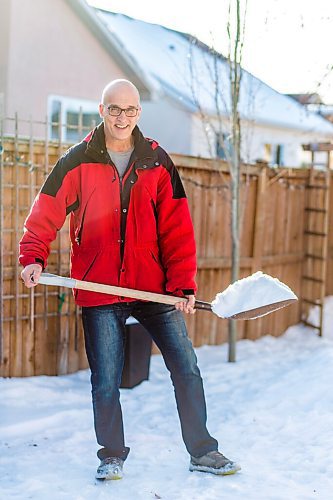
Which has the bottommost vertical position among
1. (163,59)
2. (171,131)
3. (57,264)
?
(57,264)

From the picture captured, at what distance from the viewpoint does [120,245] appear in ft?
11.5

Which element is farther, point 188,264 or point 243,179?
→ point 243,179

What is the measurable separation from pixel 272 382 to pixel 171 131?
947 centimetres

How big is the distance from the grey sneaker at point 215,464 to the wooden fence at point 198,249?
7.94ft

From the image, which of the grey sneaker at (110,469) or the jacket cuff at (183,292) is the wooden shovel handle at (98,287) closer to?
the jacket cuff at (183,292)

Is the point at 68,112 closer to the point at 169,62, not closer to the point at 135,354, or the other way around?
the point at 169,62

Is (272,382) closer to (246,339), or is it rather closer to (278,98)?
(246,339)

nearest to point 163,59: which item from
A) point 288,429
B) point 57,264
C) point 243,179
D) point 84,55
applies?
point 84,55

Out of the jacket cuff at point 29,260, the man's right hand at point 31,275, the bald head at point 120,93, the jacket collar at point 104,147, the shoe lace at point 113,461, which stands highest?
the bald head at point 120,93

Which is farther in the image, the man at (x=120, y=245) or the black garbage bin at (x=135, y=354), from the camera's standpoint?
the black garbage bin at (x=135, y=354)

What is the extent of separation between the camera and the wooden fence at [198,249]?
548cm

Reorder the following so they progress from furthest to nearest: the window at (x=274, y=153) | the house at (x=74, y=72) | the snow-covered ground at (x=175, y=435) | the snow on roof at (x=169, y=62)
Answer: the window at (x=274, y=153) → the snow on roof at (x=169, y=62) → the house at (x=74, y=72) → the snow-covered ground at (x=175, y=435)

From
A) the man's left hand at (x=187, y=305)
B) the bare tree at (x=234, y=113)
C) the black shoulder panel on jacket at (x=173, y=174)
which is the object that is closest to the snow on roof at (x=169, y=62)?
the bare tree at (x=234, y=113)

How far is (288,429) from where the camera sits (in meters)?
4.52
